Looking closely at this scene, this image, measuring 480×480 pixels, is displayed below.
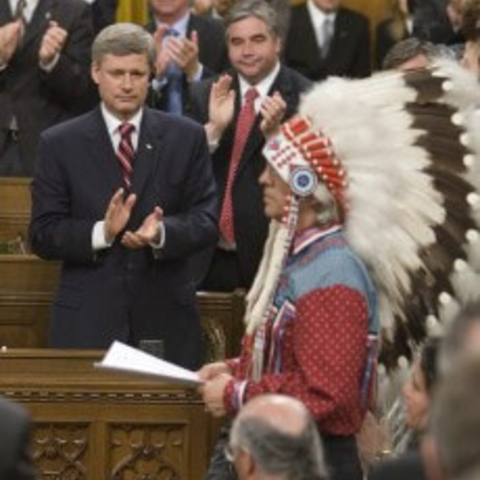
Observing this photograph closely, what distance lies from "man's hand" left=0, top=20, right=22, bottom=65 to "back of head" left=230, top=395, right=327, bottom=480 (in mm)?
4928

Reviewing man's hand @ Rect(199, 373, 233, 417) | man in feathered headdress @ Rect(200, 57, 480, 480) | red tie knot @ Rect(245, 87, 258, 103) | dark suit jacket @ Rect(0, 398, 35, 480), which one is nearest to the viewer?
dark suit jacket @ Rect(0, 398, 35, 480)

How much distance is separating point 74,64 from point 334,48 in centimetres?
166

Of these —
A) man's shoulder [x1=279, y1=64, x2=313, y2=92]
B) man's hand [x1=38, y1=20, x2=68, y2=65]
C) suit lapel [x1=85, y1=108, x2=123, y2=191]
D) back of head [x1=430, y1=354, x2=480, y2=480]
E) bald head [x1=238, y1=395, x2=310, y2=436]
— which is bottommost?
bald head [x1=238, y1=395, x2=310, y2=436]

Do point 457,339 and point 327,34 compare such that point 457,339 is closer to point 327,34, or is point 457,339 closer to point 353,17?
point 327,34

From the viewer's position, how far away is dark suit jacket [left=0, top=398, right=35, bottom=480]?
253cm

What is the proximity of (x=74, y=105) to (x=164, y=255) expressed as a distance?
231cm

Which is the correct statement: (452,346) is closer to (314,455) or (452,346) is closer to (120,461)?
(314,455)

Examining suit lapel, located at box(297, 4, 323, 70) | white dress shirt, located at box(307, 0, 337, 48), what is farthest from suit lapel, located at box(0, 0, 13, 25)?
white dress shirt, located at box(307, 0, 337, 48)

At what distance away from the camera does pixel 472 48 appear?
286 inches

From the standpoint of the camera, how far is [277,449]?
423 cm

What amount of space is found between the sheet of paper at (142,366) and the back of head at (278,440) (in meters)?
0.80

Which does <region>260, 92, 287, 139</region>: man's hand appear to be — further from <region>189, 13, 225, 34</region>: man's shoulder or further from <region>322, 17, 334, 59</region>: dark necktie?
<region>322, 17, 334, 59</region>: dark necktie

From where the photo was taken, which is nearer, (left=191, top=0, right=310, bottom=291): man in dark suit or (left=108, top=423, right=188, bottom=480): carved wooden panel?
(left=108, top=423, right=188, bottom=480): carved wooden panel

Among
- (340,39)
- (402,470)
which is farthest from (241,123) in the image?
(402,470)
